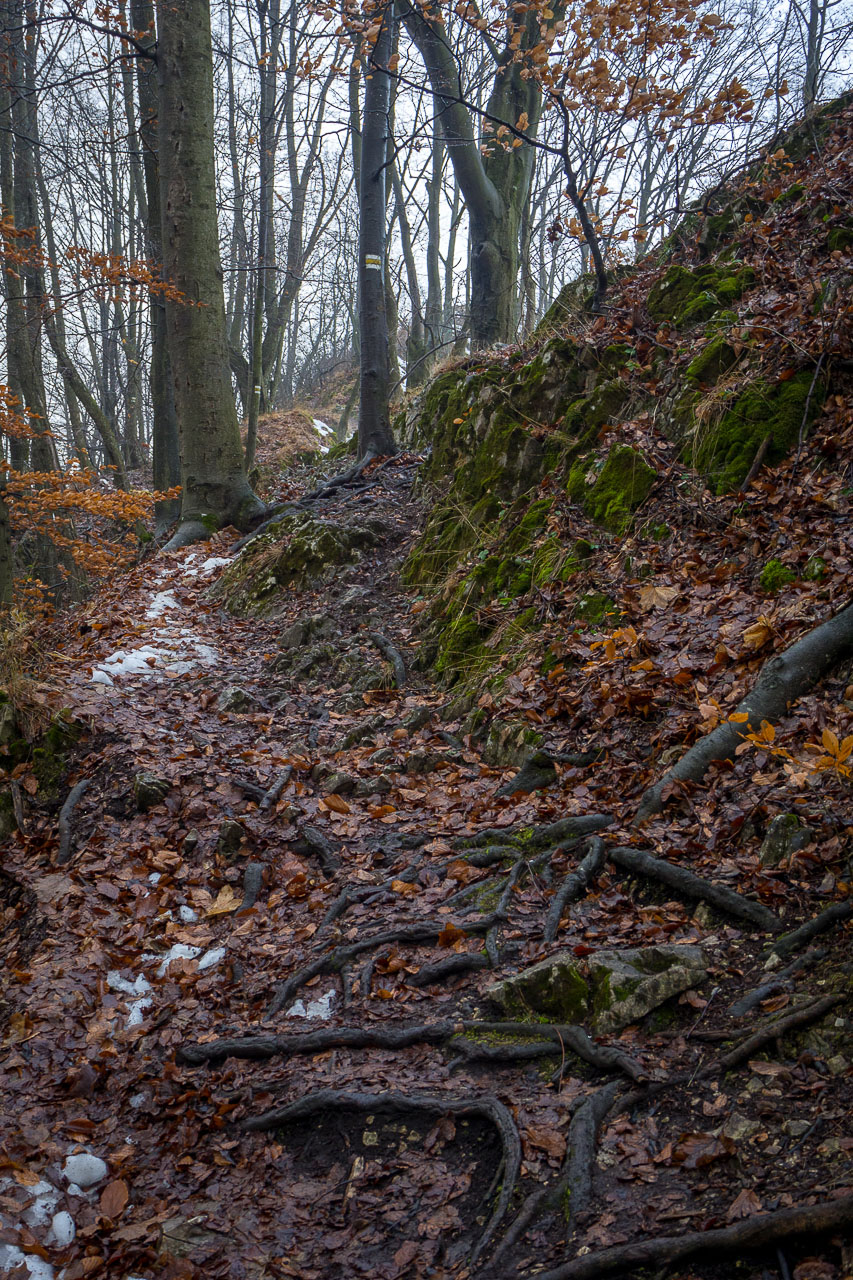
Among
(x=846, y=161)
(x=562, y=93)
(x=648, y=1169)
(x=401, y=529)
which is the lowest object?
(x=648, y=1169)

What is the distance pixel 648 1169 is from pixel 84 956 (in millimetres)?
2906

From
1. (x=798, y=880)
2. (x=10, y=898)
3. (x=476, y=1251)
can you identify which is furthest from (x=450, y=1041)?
(x=10, y=898)

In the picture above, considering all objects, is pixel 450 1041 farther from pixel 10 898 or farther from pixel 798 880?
pixel 10 898

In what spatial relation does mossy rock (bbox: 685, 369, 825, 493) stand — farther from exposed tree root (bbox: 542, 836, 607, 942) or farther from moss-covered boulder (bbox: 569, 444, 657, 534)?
exposed tree root (bbox: 542, 836, 607, 942)

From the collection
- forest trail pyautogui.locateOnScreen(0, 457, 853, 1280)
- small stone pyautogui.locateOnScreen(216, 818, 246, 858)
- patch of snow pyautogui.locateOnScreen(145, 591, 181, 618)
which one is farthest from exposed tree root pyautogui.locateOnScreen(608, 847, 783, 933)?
patch of snow pyautogui.locateOnScreen(145, 591, 181, 618)

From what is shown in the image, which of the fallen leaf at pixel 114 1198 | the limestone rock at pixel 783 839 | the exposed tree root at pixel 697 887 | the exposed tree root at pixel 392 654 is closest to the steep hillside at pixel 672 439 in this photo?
the exposed tree root at pixel 392 654

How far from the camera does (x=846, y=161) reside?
21.1 feet

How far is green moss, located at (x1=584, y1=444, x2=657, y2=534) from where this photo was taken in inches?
221

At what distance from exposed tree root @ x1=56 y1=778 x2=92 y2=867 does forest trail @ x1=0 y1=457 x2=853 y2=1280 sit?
0.15 feet

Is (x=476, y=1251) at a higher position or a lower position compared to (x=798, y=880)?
lower

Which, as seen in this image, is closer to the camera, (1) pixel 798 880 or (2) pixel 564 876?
(1) pixel 798 880

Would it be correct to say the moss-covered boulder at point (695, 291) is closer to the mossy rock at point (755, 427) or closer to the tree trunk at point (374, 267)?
the mossy rock at point (755, 427)

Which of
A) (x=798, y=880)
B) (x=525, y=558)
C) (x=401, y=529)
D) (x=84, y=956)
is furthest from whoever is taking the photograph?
(x=401, y=529)

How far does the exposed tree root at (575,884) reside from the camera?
320 cm
